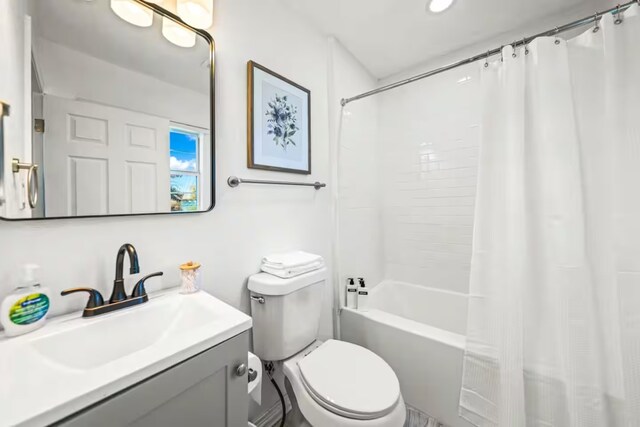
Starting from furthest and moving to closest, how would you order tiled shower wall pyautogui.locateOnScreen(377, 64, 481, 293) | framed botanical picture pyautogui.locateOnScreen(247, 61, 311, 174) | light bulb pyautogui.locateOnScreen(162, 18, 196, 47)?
tiled shower wall pyautogui.locateOnScreen(377, 64, 481, 293)
framed botanical picture pyautogui.locateOnScreen(247, 61, 311, 174)
light bulb pyautogui.locateOnScreen(162, 18, 196, 47)

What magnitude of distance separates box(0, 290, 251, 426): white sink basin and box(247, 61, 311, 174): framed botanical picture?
2.39ft

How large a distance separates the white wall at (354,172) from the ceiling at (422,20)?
174mm

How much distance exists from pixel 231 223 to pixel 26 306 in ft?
2.11

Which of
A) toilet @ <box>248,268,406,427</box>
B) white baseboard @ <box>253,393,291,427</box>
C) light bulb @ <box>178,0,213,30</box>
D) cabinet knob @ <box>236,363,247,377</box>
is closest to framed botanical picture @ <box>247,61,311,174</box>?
light bulb @ <box>178,0,213,30</box>

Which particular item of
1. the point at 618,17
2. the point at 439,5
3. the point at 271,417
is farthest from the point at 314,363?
the point at 439,5

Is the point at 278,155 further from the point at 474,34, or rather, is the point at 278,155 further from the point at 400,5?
the point at 474,34

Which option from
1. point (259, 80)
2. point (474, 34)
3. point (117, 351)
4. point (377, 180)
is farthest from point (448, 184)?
point (117, 351)

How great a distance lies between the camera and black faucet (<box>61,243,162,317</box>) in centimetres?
71

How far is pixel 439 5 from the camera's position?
57.4 inches

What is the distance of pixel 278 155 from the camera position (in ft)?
4.40

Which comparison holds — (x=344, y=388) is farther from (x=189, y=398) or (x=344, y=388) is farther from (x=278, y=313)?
(x=189, y=398)

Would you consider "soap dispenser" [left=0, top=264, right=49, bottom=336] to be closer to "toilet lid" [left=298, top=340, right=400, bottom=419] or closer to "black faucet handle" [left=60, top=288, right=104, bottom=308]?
"black faucet handle" [left=60, top=288, right=104, bottom=308]

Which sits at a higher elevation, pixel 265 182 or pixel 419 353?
pixel 265 182

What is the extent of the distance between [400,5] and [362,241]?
1.60 meters
